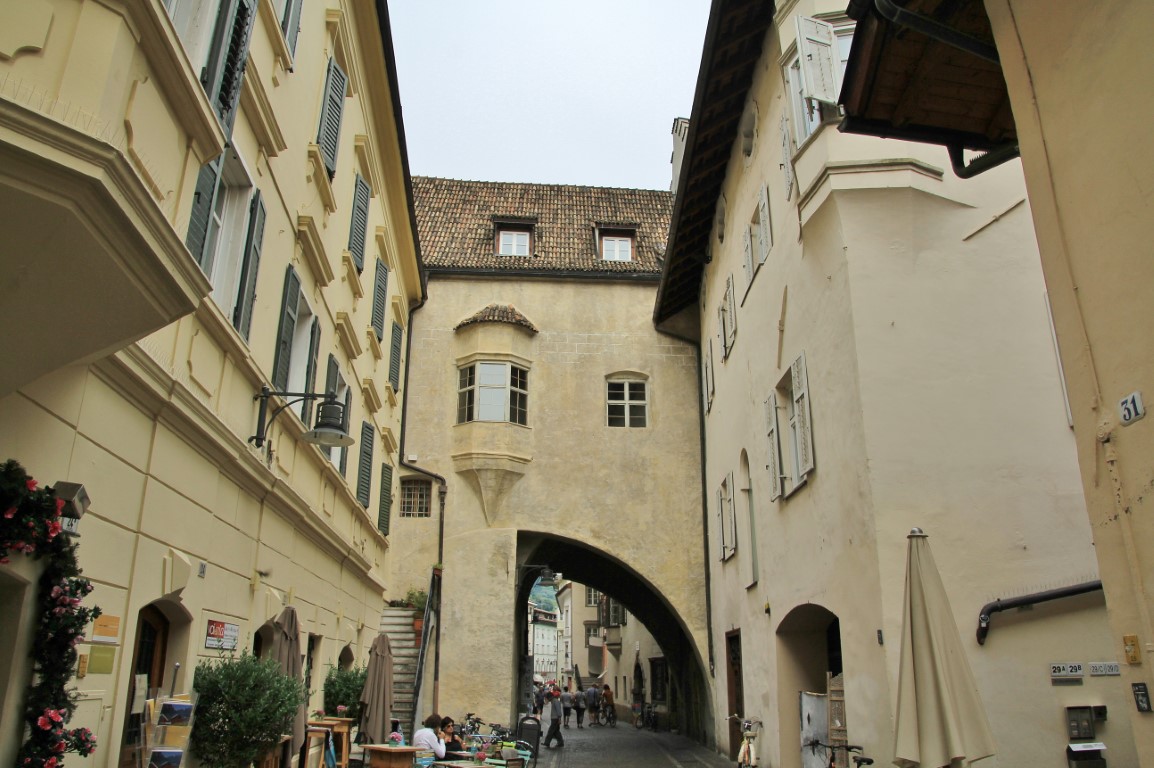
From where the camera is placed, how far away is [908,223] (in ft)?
35.8

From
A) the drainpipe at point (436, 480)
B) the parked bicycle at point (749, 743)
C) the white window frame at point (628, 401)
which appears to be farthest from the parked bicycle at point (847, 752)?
the white window frame at point (628, 401)

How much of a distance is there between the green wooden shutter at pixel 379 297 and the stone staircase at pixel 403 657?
670 cm

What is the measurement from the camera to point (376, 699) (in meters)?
13.8

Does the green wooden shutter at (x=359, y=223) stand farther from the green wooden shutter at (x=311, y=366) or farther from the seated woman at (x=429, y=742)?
the seated woman at (x=429, y=742)

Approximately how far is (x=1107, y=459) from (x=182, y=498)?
645 cm

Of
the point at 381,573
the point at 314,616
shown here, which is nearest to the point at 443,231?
the point at 381,573

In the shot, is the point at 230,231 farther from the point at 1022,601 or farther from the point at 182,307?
the point at 1022,601

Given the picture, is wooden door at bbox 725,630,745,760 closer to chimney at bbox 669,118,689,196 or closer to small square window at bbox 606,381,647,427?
small square window at bbox 606,381,647,427

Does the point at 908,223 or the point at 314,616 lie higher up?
the point at 908,223

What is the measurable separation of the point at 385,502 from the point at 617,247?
10.0 meters

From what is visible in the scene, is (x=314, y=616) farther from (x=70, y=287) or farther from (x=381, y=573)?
(x=70, y=287)

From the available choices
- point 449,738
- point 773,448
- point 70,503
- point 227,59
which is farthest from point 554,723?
point 227,59

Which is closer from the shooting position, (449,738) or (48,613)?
(48,613)

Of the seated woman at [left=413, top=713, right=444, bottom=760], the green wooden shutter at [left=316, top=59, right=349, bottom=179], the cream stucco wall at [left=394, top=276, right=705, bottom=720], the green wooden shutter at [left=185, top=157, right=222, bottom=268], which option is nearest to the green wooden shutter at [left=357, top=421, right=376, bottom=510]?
the seated woman at [left=413, top=713, right=444, bottom=760]
